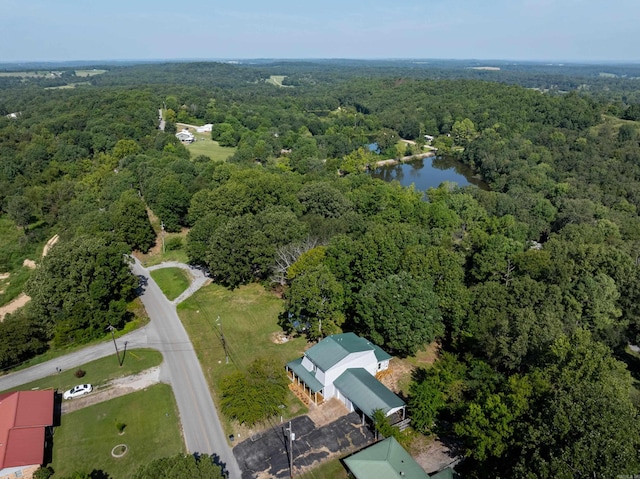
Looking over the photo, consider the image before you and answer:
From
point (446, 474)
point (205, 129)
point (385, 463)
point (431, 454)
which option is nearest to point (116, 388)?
point (385, 463)

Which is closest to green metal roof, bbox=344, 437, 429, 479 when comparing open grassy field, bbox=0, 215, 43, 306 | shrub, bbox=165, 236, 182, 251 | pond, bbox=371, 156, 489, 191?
shrub, bbox=165, 236, 182, 251

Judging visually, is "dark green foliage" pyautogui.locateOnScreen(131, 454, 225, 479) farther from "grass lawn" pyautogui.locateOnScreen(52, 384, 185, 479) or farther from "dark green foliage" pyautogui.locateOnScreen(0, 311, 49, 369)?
"dark green foliage" pyautogui.locateOnScreen(0, 311, 49, 369)

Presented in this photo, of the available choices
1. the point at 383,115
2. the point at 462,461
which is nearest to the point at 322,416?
the point at 462,461

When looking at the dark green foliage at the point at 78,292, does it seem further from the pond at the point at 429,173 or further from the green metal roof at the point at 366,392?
the pond at the point at 429,173

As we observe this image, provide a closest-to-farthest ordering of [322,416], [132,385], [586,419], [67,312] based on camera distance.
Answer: [586,419]
[322,416]
[132,385]
[67,312]

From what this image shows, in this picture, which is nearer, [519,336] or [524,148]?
[519,336]

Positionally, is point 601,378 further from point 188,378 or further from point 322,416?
point 188,378

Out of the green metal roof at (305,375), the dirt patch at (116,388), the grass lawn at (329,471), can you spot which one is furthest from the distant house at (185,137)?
the grass lawn at (329,471)
